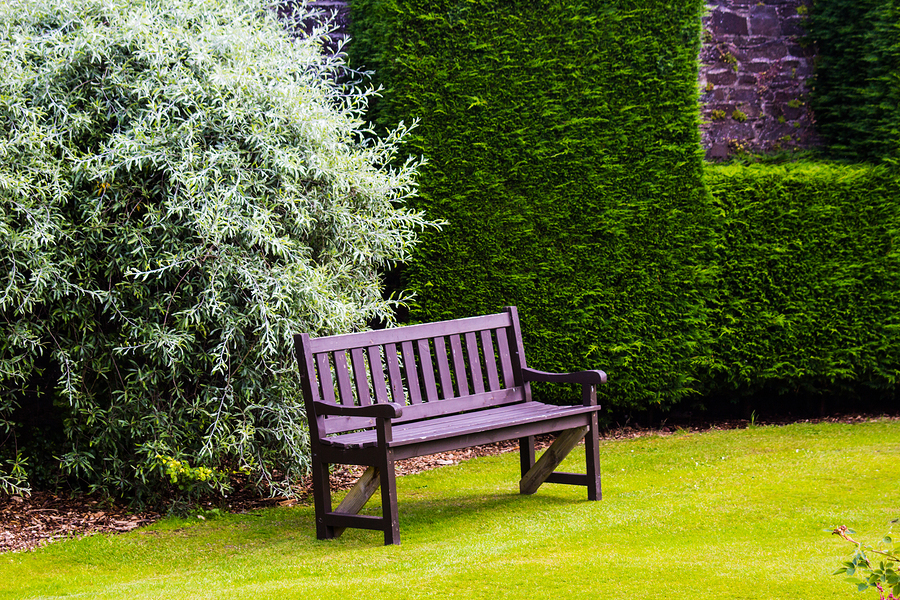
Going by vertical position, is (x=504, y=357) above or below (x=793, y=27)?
below

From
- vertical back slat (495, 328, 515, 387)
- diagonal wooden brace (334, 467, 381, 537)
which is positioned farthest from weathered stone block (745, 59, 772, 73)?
diagonal wooden brace (334, 467, 381, 537)

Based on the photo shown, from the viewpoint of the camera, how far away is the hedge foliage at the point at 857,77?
6.99 meters

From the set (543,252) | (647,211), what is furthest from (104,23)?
(647,211)

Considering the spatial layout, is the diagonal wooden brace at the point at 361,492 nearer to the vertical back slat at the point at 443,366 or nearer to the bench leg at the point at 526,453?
the vertical back slat at the point at 443,366

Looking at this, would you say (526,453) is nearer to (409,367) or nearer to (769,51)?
(409,367)

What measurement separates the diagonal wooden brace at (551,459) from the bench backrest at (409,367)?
1.34 feet

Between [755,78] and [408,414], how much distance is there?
5.18 m

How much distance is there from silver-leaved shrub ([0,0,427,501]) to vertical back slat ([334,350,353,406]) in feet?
1.76

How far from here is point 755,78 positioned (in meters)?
7.79

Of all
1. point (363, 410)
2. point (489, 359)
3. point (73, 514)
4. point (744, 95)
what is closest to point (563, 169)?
point (489, 359)

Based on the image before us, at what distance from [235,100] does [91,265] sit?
1233mm

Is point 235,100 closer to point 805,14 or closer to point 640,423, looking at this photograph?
point 640,423

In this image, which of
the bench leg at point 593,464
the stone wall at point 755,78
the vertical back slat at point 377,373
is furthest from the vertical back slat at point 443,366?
the stone wall at point 755,78

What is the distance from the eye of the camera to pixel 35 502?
16.5 feet
